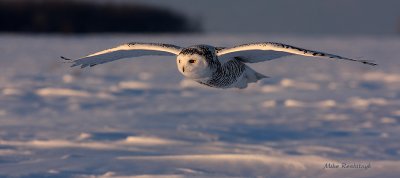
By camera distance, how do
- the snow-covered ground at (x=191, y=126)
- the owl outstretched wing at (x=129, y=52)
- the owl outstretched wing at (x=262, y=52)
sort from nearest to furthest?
the owl outstretched wing at (x=262, y=52) < the owl outstretched wing at (x=129, y=52) < the snow-covered ground at (x=191, y=126)

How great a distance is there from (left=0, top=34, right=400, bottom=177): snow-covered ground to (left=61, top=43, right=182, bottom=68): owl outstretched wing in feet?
2.83

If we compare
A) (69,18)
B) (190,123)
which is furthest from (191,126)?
(69,18)

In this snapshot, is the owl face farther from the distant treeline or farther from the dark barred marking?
the distant treeline

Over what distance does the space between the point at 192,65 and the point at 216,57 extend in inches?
16.4

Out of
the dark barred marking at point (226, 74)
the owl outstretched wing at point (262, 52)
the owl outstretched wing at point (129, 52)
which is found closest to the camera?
the owl outstretched wing at point (262, 52)

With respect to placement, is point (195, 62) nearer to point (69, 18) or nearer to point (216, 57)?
point (216, 57)

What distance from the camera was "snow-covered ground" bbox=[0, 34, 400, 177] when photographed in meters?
6.20

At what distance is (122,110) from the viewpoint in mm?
9961

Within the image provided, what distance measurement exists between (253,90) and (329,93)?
4.18ft

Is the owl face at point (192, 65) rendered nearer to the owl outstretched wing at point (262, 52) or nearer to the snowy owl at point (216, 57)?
the snowy owl at point (216, 57)

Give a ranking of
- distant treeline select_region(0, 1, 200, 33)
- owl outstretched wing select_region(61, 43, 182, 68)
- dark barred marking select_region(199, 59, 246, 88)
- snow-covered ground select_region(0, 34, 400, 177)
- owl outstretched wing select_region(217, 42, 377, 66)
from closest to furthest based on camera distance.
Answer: owl outstretched wing select_region(217, 42, 377, 66)
dark barred marking select_region(199, 59, 246, 88)
owl outstretched wing select_region(61, 43, 182, 68)
snow-covered ground select_region(0, 34, 400, 177)
distant treeline select_region(0, 1, 200, 33)

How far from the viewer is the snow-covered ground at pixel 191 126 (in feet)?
20.4

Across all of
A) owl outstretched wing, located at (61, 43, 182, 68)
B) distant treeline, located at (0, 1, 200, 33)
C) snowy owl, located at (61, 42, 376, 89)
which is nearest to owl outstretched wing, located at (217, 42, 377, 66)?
snowy owl, located at (61, 42, 376, 89)

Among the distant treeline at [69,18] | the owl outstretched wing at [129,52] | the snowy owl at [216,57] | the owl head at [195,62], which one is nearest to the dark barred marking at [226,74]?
the snowy owl at [216,57]
